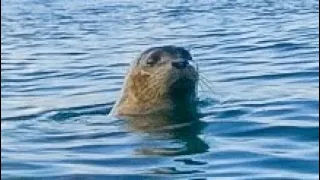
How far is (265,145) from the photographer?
7738 millimetres

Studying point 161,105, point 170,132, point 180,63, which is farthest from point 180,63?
point 170,132

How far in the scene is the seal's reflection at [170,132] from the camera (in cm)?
765

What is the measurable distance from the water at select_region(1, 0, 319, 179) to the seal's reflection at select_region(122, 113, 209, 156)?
0.05ft

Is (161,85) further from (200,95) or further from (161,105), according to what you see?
(200,95)

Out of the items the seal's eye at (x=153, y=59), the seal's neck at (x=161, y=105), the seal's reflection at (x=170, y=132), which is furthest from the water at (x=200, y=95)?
the seal's eye at (x=153, y=59)

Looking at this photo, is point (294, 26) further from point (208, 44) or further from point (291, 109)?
point (291, 109)

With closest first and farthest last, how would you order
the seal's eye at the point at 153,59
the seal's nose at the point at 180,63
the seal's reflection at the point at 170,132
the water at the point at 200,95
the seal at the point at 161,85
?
1. the water at the point at 200,95
2. the seal's reflection at the point at 170,132
3. the seal's nose at the point at 180,63
4. the seal at the point at 161,85
5. the seal's eye at the point at 153,59

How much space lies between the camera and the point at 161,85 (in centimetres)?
974

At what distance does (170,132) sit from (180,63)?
2.88 ft

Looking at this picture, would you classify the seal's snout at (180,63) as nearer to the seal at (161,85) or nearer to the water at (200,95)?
the seal at (161,85)

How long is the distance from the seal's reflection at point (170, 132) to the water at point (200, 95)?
16 millimetres

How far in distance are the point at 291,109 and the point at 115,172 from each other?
341 cm

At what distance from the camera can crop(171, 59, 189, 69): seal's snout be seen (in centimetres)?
935

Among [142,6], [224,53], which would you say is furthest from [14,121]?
[142,6]
